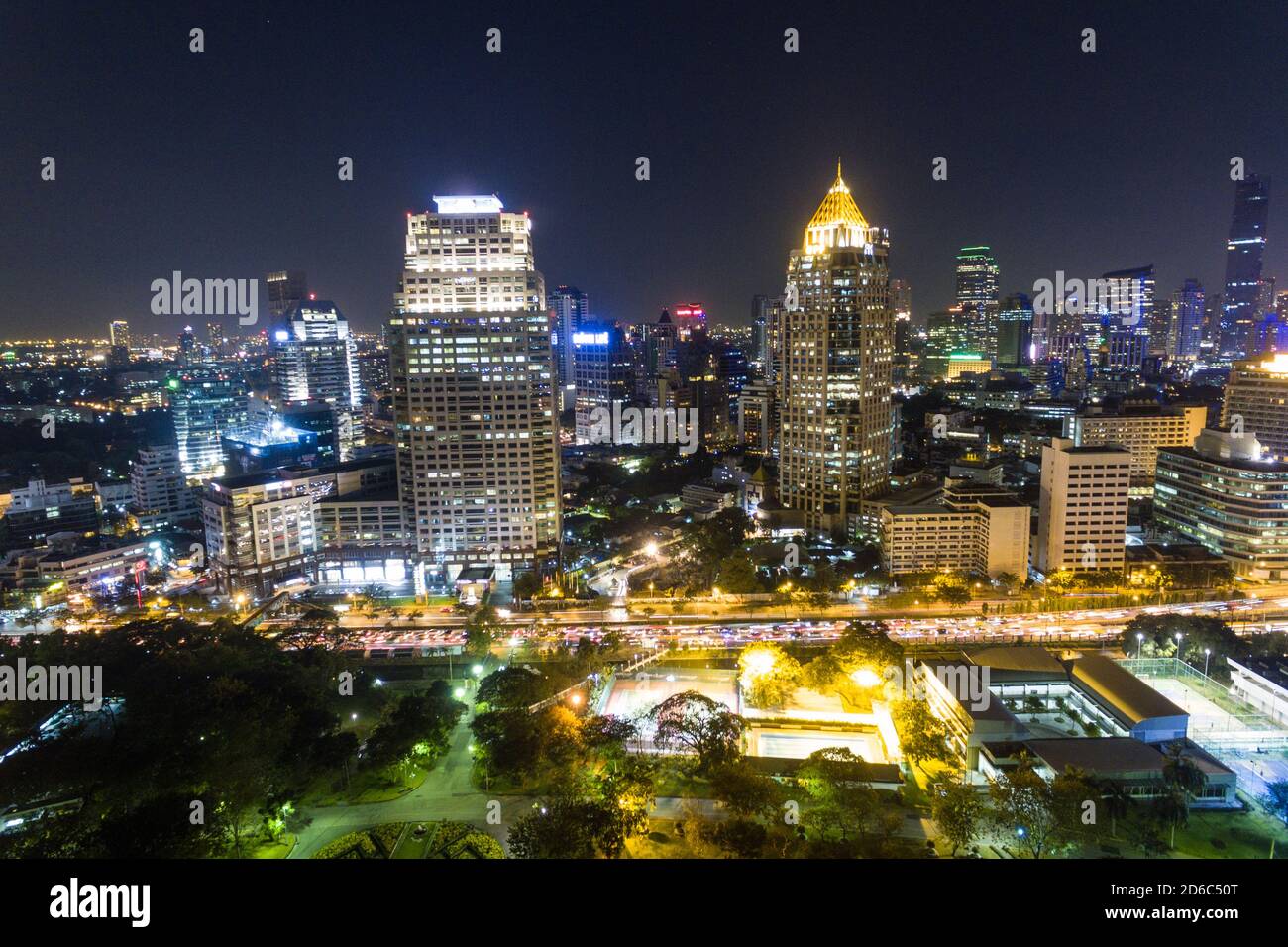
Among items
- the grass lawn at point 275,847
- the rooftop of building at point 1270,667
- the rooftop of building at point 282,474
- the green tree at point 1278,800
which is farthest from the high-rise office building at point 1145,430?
the grass lawn at point 275,847

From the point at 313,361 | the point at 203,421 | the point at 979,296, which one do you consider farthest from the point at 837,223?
the point at 979,296

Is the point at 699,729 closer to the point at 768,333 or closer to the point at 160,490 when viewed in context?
the point at 160,490

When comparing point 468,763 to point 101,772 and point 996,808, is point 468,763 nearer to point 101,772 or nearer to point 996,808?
point 101,772

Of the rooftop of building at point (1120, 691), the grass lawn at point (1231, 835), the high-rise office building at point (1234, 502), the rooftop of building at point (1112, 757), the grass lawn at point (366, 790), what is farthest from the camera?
the high-rise office building at point (1234, 502)

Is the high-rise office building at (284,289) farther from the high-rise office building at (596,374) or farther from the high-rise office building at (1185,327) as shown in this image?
the high-rise office building at (1185,327)

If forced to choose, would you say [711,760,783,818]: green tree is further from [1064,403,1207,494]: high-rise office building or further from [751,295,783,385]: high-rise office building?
[1064,403,1207,494]: high-rise office building

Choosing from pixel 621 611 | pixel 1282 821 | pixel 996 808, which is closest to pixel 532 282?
pixel 621 611

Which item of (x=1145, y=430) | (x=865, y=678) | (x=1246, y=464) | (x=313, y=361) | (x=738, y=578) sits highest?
(x=313, y=361)
